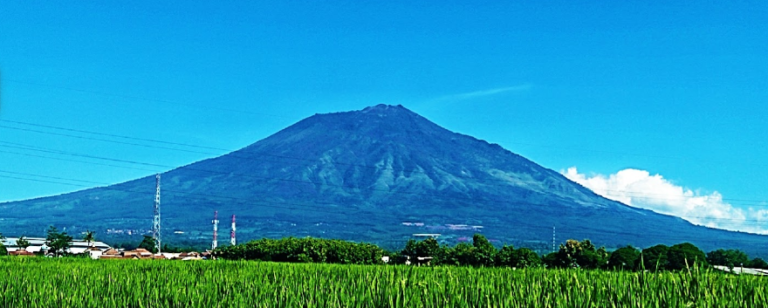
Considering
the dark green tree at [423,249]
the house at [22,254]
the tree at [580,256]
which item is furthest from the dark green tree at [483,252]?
the house at [22,254]

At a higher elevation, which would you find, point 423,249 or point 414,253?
point 423,249

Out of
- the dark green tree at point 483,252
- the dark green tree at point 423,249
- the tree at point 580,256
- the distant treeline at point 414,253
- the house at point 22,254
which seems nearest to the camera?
the house at point 22,254

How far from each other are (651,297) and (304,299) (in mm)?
→ 2806

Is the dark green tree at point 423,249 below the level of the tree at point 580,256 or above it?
above

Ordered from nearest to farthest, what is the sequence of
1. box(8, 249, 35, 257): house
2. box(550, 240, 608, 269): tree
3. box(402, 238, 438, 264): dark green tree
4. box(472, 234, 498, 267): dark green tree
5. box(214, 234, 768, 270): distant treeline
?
box(8, 249, 35, 257): house < box(214, 234, 768, 270): distant treeline < box(472, 234, 498, 267): dark green tree < box(402, 238, 438, 264): dark green tree < box(550, 240, 608, 269): tree

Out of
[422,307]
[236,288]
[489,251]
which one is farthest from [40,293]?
[489,251]

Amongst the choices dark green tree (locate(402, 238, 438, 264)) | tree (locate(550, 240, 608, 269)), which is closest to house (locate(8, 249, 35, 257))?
dark green tree (locate(402, 238, 438, 264))

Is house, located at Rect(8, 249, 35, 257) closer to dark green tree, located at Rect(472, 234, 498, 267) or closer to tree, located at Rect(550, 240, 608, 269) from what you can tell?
dark green tree, located at Rect(472, 234, 498, 267)

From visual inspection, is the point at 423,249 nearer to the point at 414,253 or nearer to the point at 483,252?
the point at 414,253

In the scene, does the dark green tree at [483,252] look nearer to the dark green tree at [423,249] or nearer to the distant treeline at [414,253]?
the distant treeline at [414,253]

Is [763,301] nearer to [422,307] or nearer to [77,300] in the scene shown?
[422,307]

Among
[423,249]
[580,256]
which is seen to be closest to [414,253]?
[423,249]

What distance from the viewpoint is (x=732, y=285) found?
6.45 meters

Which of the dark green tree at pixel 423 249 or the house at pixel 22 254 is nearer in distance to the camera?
the house at pixel 22 254
